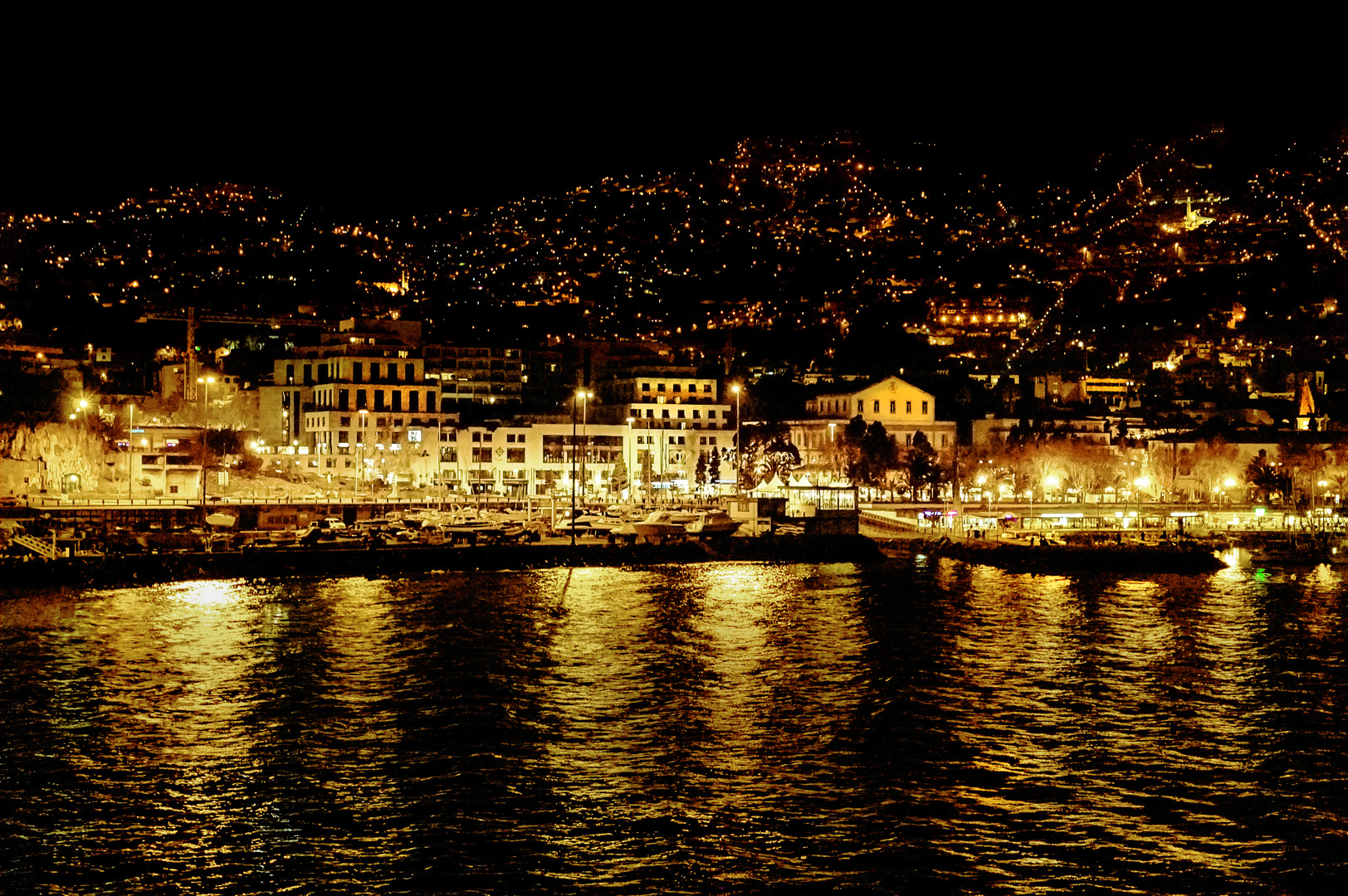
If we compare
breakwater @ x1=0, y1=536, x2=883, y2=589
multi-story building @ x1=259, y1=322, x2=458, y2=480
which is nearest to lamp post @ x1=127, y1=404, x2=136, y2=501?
multi-story building @ x1=259, y1=322, x2=458, y2=480

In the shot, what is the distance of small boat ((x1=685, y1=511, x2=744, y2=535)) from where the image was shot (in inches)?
1806

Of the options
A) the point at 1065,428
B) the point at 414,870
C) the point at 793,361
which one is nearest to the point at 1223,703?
the point at 414,870

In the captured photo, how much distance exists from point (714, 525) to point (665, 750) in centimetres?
2828

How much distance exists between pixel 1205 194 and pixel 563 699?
6002 inches

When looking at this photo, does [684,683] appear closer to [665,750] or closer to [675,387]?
[665,750]

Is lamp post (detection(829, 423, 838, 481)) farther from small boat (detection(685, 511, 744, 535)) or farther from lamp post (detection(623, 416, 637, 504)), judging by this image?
small boat (detection(685, 511, 744, 535))

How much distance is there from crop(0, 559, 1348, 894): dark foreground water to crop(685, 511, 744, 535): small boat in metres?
14.3

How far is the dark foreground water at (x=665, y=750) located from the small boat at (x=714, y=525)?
14316mm

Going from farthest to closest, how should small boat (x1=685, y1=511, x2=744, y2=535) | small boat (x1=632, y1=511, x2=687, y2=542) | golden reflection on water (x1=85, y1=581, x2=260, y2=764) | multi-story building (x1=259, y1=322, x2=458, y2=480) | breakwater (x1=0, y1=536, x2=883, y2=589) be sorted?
multi-story building (x1=259, y1=322, x2=458, y2=480) < small boat (x1=685, y1=511, x2=744, y2=535) < small boat (x1=632, y1=511, x2=687, y2=542) < breakwater (x1=0, y1=536, x2=883, y2=589) < golden reflection on water (x1=85, y1=581, x2=260, y2=764)

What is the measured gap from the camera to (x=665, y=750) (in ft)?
60.5

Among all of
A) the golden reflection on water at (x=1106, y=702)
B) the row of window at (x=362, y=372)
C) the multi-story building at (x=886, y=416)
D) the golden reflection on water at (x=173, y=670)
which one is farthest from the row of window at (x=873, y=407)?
the golden reflection on water at (x=173, y=670)

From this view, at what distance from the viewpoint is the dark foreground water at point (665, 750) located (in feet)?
46.5

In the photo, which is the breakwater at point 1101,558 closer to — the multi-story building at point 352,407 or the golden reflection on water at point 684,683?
the golden reflection on water at point 684,683

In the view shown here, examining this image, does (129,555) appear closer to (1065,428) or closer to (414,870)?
(414,870)
